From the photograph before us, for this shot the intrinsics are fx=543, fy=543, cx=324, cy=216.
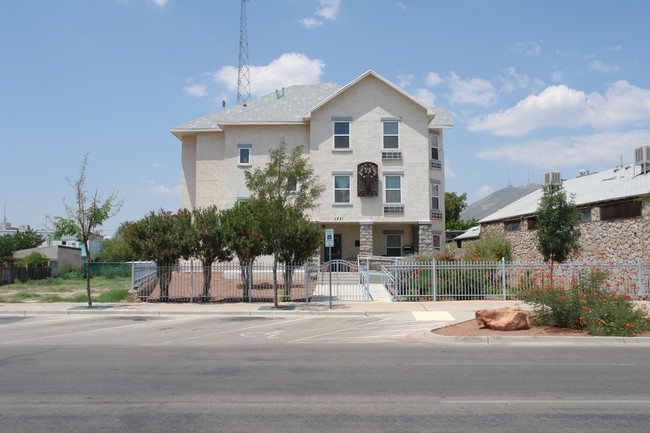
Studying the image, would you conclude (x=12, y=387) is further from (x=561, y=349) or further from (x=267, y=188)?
(x=267, y=188)

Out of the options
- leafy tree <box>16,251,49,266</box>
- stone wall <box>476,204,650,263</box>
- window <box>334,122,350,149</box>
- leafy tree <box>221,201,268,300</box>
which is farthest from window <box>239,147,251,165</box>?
leafy tree <box>16,251,49,266</box>

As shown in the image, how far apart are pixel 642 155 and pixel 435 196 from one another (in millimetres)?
11412

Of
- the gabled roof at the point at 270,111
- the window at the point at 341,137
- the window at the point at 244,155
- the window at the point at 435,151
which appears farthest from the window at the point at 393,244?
the window at the point at 244,155

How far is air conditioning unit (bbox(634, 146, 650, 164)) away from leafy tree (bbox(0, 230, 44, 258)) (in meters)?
57.5

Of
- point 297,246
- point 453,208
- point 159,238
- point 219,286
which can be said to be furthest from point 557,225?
point 453,208

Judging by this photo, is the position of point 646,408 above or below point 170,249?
below

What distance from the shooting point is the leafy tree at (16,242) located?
58.2m

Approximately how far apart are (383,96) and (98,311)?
810 inches

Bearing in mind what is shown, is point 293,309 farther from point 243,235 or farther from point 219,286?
point 219,286

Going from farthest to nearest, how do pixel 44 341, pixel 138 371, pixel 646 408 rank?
pixel 44 341
pixel 138 371
pixel 646 408

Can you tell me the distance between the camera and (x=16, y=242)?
6238cm

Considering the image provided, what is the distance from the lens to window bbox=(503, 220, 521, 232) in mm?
35562

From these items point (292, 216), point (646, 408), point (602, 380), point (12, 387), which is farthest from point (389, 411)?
point (292, 216)

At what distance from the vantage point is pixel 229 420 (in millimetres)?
6172
